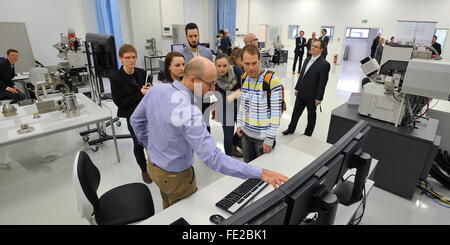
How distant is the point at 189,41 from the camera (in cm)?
310

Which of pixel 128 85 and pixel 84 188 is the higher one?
pixel 128 85

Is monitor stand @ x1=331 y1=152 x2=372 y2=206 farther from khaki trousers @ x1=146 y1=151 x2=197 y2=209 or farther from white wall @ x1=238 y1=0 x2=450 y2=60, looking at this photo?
white wall @ x1=238 y1=0 x2=450 y2=60

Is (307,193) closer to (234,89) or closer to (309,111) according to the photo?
(234,89)

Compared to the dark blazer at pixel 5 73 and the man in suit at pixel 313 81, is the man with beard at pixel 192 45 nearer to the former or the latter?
the man in suit at pixel 313 81

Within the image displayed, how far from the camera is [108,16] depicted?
7188 mm

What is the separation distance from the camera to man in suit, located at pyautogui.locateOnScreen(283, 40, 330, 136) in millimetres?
3266

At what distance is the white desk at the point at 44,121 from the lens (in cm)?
237

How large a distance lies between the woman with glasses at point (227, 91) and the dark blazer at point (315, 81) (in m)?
1.08

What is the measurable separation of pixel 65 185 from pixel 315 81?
11.0ft

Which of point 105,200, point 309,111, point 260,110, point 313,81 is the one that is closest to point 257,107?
point 260,110

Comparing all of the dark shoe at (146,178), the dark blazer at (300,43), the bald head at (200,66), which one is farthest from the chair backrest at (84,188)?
the dark blazer at (300,43)

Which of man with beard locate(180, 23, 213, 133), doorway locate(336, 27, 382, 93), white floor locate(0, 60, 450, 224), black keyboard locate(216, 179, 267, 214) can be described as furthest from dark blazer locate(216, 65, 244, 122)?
doorway locate(336, 27, 382, 93)
